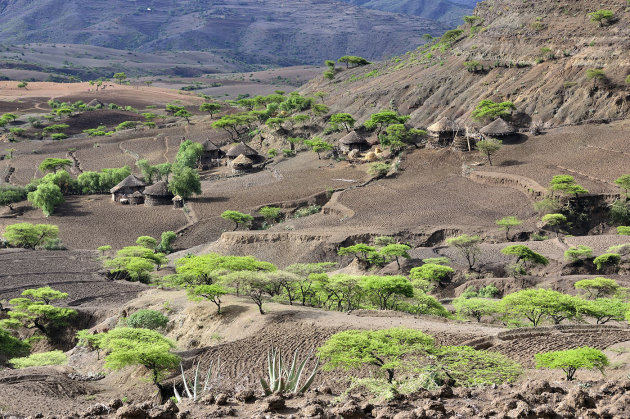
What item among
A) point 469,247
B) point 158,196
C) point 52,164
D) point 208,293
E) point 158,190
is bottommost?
point 158,196

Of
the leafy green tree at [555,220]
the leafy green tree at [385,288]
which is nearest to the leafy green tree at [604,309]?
the leafy green tree at [385,288]

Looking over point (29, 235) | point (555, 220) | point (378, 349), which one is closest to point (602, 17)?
point (555, 220)

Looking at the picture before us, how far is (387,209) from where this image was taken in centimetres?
5588

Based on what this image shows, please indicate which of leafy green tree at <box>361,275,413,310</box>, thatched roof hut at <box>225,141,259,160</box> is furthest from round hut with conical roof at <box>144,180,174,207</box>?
leafy green tree at <box>361,275,413,310</box>

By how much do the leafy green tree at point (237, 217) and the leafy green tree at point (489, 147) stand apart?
24077 millimetres

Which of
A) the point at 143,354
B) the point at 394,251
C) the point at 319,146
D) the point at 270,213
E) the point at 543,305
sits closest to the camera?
the point at 143,354

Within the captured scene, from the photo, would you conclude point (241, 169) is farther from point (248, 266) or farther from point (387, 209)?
point (248, 266)

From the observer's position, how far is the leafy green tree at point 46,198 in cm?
6462

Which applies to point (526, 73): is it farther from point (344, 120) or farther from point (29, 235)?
point (29, 235)

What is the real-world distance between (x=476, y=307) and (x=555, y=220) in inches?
775

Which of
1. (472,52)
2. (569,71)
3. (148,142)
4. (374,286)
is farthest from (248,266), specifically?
(148,142)

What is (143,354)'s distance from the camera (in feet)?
78.9

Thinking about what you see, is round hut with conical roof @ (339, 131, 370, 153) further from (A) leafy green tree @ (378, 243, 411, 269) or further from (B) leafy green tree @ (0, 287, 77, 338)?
(B) leafy green tree @ (0, 287, 77, 338)

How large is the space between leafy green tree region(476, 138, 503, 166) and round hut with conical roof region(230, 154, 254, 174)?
27.2 m
